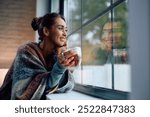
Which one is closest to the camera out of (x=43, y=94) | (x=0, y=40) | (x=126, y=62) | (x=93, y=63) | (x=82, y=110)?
(x=82, y=110)

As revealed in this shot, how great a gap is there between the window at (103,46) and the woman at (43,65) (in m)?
0.13

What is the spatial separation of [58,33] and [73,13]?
1.80 feet

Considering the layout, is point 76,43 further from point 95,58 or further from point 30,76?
point 30,76

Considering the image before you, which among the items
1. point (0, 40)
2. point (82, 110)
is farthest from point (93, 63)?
point (0, 40)

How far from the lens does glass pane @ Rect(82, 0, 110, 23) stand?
1001mm

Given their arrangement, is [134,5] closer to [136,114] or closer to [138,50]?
[138,50]

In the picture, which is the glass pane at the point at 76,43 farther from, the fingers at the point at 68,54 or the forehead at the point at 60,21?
the fingers at the point at 68,54

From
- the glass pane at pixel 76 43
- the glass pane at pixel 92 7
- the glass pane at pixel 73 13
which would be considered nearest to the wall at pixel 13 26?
the glass pane at pixel 73 13

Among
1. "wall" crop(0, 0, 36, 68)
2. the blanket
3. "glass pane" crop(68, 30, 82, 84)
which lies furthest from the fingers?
"wall" crop(0, 0, 36, 68)

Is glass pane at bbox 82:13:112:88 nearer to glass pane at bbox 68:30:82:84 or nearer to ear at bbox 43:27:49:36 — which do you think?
glass pane at bbox 68:30:82:84

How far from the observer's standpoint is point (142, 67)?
53cm

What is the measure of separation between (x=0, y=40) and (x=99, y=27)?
122cm

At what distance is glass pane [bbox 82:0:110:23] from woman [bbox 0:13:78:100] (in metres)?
0.15

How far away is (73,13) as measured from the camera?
5.02ft
